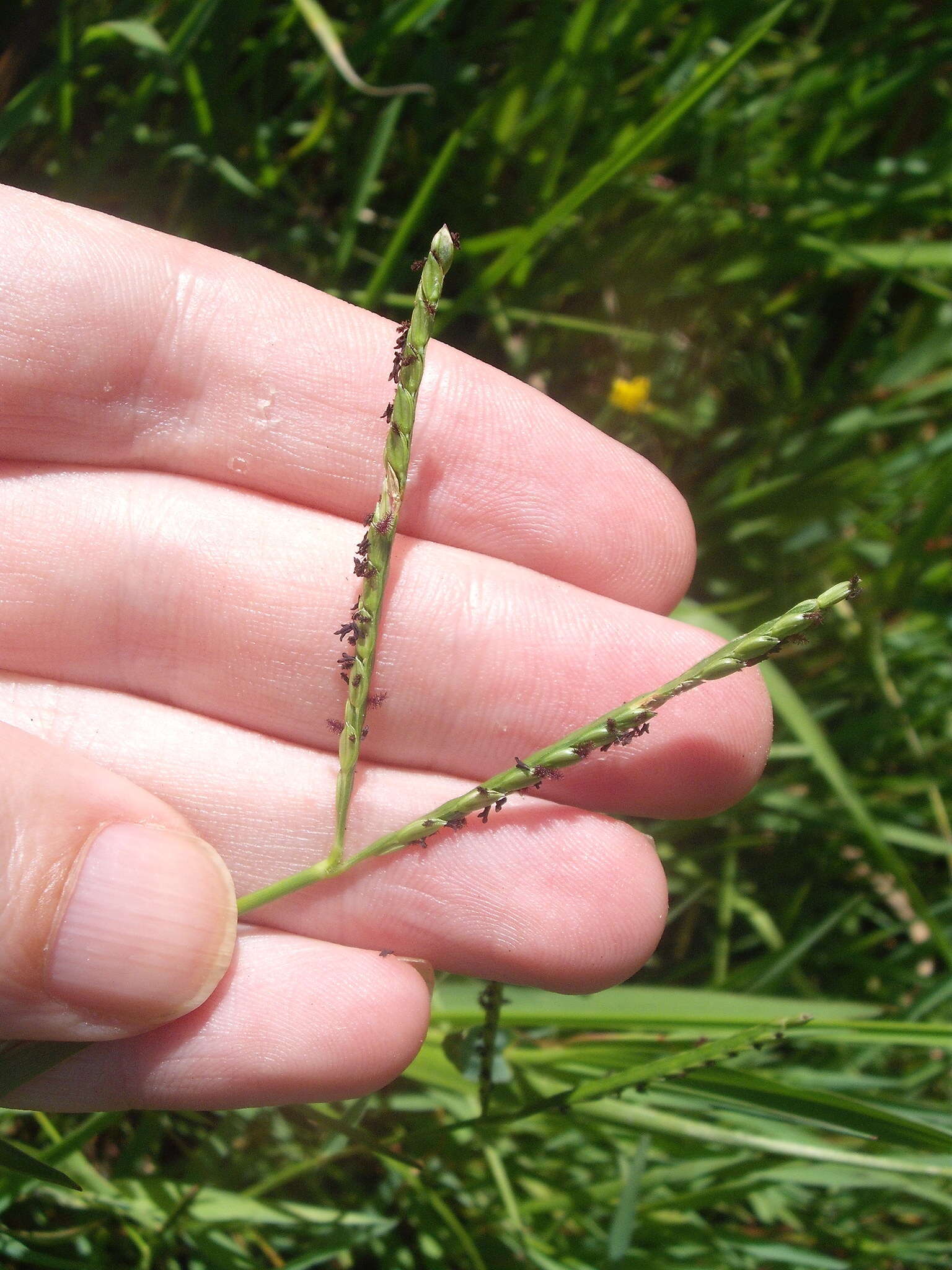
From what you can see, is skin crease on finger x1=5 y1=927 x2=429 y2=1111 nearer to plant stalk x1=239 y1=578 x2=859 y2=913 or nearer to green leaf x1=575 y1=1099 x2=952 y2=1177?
plant stalk x1=239 y1=578 x2=859 y2=913

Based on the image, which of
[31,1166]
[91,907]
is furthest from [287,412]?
[31,1166]

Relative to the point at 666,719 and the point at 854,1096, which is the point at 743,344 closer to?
the point at 666,719

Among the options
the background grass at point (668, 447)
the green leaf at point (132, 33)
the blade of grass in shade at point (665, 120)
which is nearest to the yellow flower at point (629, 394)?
the background grass at point (668, 447)

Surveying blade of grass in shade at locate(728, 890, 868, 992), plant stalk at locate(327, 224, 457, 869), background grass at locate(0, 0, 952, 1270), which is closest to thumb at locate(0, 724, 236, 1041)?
plant stalk at locate(327, 224, 457, 869)

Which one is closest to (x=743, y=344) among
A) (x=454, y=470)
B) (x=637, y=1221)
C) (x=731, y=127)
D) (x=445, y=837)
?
(x=731, y=127)

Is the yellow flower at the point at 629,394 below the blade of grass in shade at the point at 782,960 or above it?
above

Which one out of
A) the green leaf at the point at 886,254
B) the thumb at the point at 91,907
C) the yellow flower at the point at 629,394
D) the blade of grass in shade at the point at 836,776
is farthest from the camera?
the yellow flower at the point at 629,394

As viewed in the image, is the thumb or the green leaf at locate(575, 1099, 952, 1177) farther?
the green leaf at locate(575, 1099, 952, 1177)

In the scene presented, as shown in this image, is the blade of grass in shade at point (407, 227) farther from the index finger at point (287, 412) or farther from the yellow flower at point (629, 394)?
the yellow flower at point (629, 394)
